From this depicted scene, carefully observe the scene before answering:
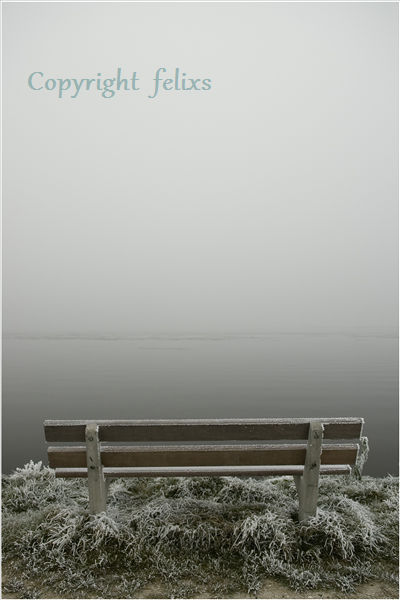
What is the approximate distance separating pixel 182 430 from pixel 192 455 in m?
0.25

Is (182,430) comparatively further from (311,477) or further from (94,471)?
(311,477)

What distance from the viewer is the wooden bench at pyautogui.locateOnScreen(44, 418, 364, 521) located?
2549 mm

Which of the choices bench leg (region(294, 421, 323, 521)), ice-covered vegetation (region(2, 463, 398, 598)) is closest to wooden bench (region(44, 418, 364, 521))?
bench leg (region(294, 421, 323, 521))

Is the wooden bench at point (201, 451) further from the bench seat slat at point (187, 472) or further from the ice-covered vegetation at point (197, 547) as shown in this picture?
the ice-covered vegetation at point (197, 547)

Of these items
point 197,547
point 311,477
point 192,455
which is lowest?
point 197,547

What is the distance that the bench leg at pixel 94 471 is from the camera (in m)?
2.54

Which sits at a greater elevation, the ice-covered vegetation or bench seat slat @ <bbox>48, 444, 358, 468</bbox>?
bench seat slat @ <bbox>48, 444, 358, 468</bbox>

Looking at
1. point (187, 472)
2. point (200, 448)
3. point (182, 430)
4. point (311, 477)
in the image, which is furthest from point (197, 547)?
point (311, 477)

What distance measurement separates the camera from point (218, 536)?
2527 mm

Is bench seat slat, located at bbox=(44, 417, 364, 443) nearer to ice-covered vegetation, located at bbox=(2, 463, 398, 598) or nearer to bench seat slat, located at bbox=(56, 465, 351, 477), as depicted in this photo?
Result: bench seat slat, located at bbox=(56, 465, 351, 477)

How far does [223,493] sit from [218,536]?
0.76 m

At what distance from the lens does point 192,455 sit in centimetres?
266

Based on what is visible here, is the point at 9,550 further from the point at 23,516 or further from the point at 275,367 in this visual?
the point at 275,367

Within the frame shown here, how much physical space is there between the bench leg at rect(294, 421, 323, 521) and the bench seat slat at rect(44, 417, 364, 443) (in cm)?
9
